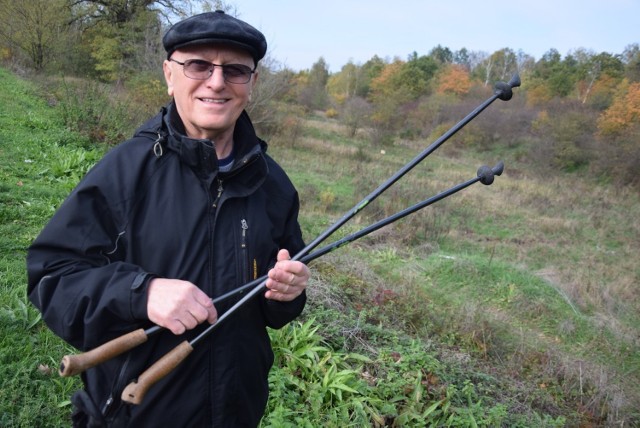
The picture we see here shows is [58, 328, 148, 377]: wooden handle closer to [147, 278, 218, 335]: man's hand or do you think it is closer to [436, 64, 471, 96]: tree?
[147, 278, 218, 335]: man's hand

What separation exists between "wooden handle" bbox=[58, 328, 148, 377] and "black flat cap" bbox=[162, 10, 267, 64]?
→ 0.96 metres

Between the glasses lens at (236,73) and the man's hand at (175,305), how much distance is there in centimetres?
74

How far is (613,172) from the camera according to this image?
22.7m

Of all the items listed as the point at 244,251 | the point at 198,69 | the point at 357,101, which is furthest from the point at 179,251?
the point at 357,101

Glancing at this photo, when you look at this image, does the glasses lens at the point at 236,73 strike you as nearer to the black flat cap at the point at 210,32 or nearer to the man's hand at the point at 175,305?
the black flat cap at the point at 210,32

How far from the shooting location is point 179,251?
1522mm

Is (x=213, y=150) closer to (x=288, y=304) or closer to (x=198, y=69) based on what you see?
(x=198, y=69)

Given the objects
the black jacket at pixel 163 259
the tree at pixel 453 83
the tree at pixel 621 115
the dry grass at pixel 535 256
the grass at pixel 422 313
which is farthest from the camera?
the tree at pixel 453 83

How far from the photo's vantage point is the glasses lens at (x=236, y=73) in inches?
63.8

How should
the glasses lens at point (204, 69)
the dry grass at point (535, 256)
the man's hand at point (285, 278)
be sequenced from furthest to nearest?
1. the dry grass at point (535, 256)
2. the glasses lens at point (204, 69)
3. the man's hand at point (285, 278)

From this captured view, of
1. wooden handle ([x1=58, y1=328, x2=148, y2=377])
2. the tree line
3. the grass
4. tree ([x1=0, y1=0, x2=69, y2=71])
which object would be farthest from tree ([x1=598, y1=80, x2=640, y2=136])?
tree ([x1=0, y1=0, x2=69, y2=71])

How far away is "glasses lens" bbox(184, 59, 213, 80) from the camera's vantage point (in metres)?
1.60

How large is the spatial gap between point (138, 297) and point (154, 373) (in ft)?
0.83

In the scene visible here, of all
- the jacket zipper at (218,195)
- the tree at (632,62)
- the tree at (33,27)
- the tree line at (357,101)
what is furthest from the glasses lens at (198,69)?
the tree at (632,62)
